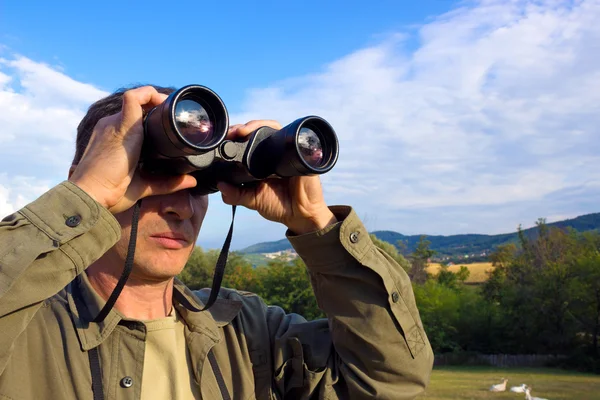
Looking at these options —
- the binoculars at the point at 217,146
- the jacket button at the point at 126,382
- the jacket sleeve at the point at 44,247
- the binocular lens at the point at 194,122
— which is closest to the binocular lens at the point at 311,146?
the binoculars at the point at 217,146

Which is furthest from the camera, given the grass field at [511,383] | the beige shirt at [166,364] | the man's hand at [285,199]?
the grass field at [511,383]

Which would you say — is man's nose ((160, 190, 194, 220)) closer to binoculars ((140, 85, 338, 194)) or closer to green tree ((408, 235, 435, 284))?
binoculars ((140, 85, 338, 194))

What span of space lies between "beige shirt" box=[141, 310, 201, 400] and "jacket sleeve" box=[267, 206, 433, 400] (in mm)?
409

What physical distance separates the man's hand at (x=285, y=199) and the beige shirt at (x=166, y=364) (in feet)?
1.93

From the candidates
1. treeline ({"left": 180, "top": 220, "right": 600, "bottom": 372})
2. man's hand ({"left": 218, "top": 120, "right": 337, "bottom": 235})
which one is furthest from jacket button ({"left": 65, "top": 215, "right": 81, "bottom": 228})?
treeline ({"left": 180, "top": 220, "right": 600, "bottom": 372})

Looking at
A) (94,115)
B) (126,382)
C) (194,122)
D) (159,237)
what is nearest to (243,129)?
(194,122)

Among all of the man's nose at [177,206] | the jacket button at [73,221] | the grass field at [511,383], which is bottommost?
the grass field at [511,383]

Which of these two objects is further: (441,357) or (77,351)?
(441,357)

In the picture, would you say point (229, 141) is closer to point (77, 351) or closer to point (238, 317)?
point (238, 317)

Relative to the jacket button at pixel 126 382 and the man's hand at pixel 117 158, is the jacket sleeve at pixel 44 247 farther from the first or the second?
the jacket button at pixel 126 382

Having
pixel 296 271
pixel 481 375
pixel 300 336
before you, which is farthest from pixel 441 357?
pixel 300 336

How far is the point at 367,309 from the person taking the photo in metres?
2.18

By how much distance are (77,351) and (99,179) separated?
64 centimetres

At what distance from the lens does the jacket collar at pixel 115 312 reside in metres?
1.95
